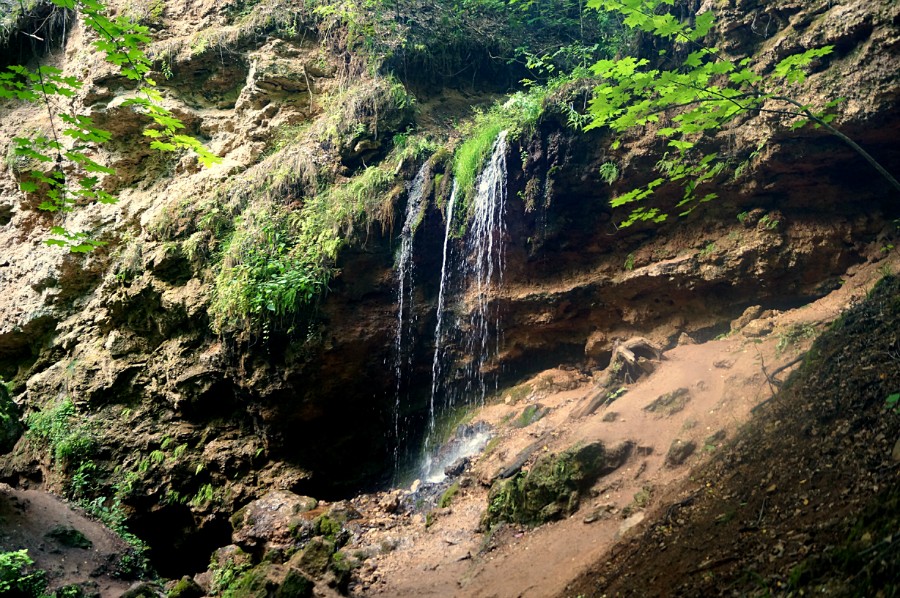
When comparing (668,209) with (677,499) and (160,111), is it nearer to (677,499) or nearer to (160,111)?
(677,499)

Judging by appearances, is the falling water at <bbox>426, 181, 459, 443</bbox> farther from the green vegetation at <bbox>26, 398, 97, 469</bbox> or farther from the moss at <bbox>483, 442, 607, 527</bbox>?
the green vegetation at <bbox>26, 398, 97, 469</bbox>

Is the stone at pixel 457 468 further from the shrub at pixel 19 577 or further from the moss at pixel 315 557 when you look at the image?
the shrub at pixel 19 577

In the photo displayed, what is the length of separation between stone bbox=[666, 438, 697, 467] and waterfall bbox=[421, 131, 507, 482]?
3.52m

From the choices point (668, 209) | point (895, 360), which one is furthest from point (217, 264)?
point (895, 360)

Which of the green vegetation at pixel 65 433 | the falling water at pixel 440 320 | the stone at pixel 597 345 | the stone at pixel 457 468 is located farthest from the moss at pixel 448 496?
the green vegetation at pixel 65 433

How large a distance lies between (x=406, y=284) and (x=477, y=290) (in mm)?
1263

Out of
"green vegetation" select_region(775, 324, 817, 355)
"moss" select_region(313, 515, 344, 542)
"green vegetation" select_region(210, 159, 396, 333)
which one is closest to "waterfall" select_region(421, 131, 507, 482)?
"green vegetation" select_region(210, 159, 396, 333)

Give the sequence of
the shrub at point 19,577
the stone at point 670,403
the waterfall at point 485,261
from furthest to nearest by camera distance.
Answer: the waterfall at point 485,261
the stone at point 670,403
the shrub at point 19,577

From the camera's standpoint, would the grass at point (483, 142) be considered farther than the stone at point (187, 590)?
Yes

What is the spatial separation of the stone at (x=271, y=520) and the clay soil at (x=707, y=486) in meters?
0.92

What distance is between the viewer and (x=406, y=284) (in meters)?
9.38

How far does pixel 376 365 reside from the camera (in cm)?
935

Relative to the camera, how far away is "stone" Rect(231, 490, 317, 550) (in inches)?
290

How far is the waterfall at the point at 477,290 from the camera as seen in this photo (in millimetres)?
8984
